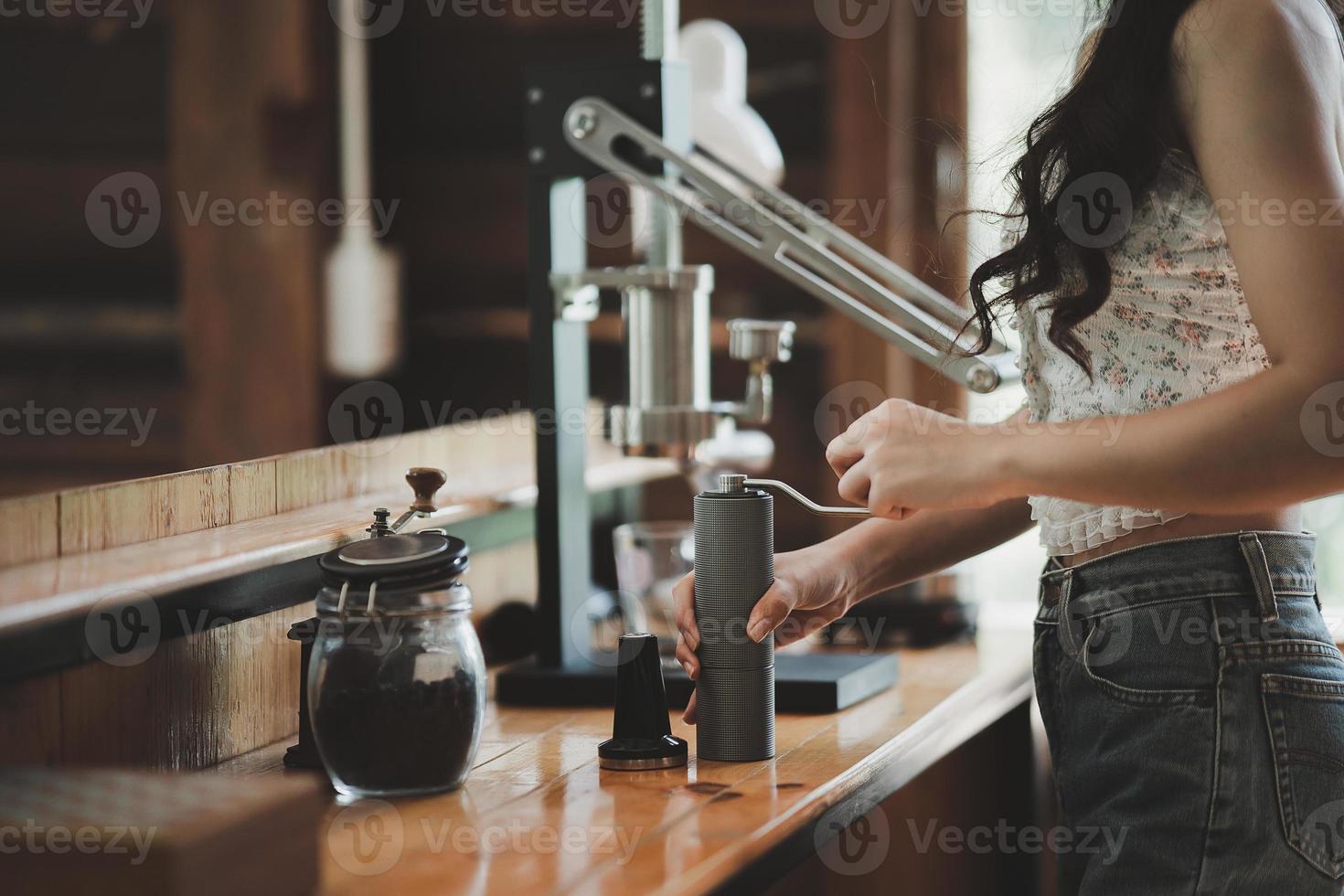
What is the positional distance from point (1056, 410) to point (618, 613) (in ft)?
2.79

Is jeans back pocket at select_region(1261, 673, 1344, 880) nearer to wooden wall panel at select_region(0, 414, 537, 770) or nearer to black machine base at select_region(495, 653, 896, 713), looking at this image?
black machine base at select_region(495, 653, 896, 713)

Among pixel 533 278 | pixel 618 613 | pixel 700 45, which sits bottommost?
pixel 618 613

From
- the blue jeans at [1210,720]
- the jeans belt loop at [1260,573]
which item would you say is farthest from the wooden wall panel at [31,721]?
the jeans belt loop at [1260,573]

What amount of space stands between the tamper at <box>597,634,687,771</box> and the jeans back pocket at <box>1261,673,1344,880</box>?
1.50 ft

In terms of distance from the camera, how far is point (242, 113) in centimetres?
132

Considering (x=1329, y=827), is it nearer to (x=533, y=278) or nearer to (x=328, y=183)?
(x=533, y=278)

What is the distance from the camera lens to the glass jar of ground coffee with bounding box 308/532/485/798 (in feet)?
3.59

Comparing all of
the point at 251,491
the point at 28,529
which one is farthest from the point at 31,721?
the point at 251,491

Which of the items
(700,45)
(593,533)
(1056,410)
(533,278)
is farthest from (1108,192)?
(593,533)

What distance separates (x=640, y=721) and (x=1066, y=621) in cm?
35

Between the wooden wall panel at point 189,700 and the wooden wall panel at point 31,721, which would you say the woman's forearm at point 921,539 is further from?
the wooden wall panel at point 31,721

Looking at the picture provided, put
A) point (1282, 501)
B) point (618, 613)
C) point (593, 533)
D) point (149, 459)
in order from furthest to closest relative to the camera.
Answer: point (593, 533), point (618, 613), point (149, 459), point (1282, 501)

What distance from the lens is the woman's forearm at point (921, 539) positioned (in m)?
1.33

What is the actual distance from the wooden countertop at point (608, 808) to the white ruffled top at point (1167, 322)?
11.6 inches
